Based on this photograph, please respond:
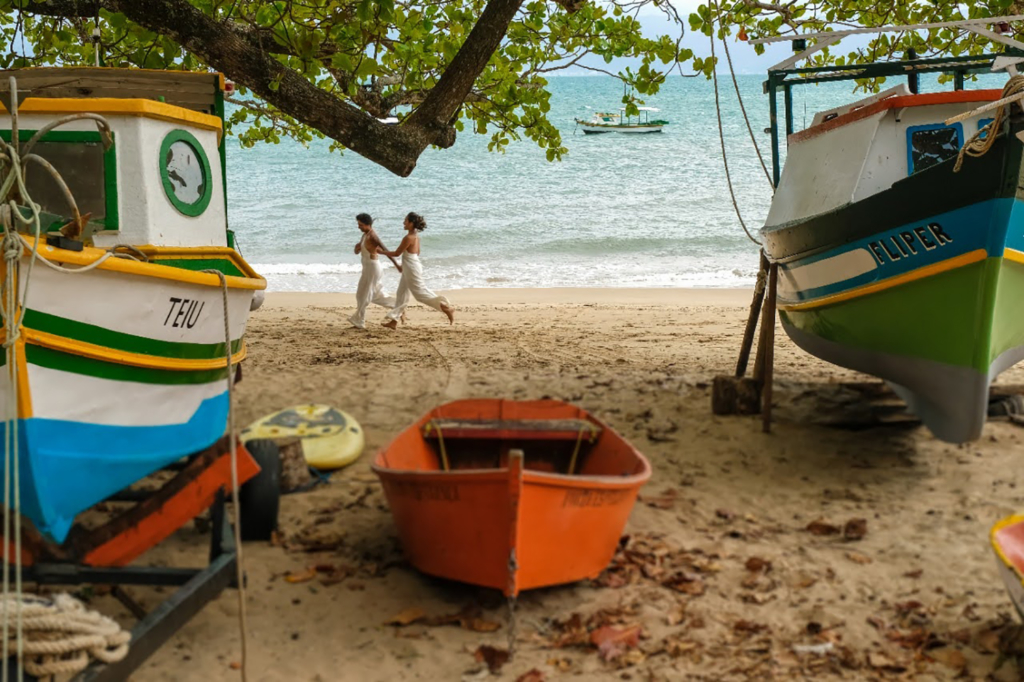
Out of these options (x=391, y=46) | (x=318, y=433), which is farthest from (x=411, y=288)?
(x=318, y=433)

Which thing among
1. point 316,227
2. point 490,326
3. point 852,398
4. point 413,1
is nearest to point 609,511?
point 852,398

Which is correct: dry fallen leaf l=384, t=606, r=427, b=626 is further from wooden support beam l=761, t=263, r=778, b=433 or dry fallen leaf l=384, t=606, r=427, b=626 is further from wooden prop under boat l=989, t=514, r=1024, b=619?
wooden support beam l=761, t=263, r=778, b=433

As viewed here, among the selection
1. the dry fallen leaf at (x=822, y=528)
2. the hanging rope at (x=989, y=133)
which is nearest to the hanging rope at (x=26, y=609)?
the dry fallen leaf at (x=822, y=528)

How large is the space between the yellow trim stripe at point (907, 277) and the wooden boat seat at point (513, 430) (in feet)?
7.40

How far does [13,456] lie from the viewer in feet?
13.5

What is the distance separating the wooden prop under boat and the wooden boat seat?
2.16m

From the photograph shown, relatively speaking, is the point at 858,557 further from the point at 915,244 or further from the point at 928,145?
the point at 928,145

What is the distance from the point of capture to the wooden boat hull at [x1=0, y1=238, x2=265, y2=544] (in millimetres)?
4121

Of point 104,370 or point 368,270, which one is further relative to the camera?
point 368,270

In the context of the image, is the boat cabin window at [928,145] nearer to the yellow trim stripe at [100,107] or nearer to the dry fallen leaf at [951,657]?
the dry fallen leaf at [951,657]

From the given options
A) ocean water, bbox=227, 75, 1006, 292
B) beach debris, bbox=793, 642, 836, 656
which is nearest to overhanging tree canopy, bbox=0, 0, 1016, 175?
beach debris, bbox=793, 642, 836, 656

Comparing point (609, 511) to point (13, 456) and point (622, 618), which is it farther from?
point (13, 456)

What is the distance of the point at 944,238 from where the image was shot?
6.16 m

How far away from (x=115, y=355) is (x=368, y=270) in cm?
798
